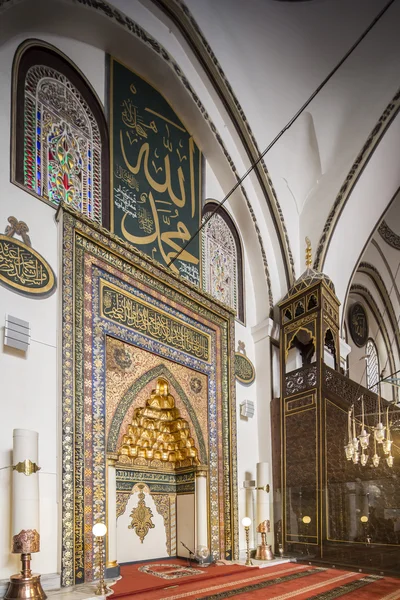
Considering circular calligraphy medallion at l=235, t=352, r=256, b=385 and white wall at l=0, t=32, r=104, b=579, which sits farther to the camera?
circular calligraphy medallion at l=235, t=352, r=256, b=385

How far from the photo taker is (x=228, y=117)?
20.7 ft

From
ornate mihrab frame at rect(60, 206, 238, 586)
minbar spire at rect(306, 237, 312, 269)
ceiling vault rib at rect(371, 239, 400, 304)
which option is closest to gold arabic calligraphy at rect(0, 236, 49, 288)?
ornate mihrab frame at rect(60, 206, 238, 586)

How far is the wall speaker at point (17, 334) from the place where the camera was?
12.0 feet

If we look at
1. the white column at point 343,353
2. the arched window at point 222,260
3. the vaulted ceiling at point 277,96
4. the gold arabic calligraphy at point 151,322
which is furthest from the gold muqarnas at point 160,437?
the white column at point 343,353

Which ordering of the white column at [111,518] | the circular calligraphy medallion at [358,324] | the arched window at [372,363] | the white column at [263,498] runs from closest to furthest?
the white column at [111,518]
the white column at [263,498]
the circular calligraphy medallion at [358,324]
the arched window at [372,363]

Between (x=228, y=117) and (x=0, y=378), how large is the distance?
4176 millimetres

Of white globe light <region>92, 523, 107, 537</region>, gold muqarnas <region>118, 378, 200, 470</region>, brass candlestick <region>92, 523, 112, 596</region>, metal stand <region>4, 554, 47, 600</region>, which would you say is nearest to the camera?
metal stand <region>4, 554, 47, 600</region>

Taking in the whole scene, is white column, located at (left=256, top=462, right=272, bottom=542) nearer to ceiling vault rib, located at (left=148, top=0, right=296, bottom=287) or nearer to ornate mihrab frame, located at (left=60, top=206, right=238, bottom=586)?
ornate mihrab frame, located at (left=60, top=206, right=238, bottom=586)

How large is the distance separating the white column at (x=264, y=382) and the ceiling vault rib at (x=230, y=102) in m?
0.81

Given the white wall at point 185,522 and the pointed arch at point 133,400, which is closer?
the pointed arch at point 133,400

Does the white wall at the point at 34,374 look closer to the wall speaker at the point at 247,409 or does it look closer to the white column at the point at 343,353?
the wall speaker at the point at 247,409

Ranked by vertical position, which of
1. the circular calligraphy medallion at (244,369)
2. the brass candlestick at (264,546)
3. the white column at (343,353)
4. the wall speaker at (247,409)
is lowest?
the brass candlestick at (264,546)

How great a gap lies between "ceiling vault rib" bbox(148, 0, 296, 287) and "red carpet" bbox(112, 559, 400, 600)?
3.56 meters

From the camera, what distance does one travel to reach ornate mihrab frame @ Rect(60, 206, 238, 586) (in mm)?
3887
